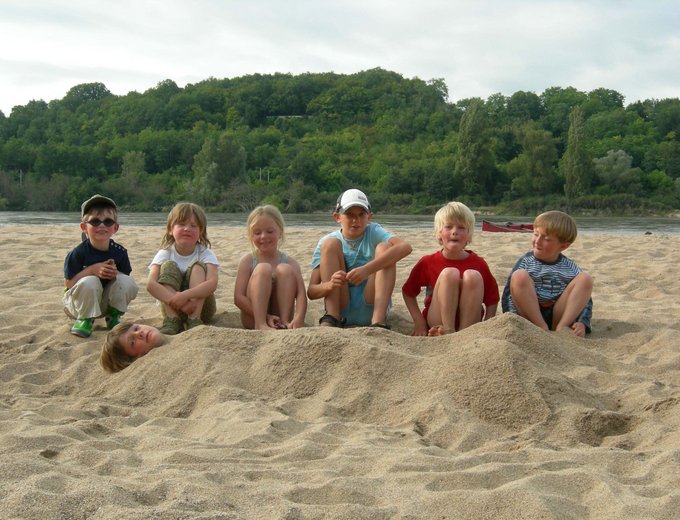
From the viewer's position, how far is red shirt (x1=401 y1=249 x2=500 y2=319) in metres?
4.57

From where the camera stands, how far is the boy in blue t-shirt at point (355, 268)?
4.59 metres

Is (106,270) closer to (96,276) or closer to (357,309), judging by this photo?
(96,276)

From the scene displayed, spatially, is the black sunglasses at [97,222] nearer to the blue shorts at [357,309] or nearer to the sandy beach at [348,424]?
the sandy beach at [348,424]

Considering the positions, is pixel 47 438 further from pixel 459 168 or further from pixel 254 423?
pixel 459 168

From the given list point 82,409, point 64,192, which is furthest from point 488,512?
point 64,192

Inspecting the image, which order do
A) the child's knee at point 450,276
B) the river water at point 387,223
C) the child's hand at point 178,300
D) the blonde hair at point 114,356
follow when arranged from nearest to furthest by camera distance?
1. the blonde hair at point 114,356
2. the child's knee at point 450,276
3. the child's hand at point 178,300
4. the river water at point 387,223

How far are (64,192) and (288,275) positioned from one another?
53.6 metres

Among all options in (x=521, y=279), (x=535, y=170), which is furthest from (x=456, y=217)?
(x=535, y=170)

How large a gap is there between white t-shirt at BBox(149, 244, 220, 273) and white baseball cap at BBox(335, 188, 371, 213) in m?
0.88

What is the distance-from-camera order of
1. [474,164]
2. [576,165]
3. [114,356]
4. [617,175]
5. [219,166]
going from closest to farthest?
[114,356], [576,165], [617,175], [474,164], [219,166]

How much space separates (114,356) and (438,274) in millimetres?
1981

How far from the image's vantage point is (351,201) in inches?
187

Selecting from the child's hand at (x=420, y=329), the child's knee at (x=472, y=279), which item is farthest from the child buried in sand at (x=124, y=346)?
the child's knee at (x=472, y=279)

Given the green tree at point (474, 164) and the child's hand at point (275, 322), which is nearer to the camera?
the child's hand at point (275, 322)
